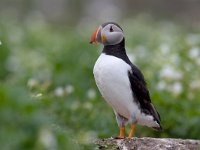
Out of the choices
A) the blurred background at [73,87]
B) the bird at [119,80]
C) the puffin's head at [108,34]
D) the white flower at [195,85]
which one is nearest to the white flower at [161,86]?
the blurred background at [73,87]

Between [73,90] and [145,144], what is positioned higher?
[73,90]

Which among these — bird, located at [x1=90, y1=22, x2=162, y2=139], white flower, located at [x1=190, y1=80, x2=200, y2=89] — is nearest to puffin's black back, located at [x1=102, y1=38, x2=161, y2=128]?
bird, located at [x1=90, y1=22, x2=162, y2=139]

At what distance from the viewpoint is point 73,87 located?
12188 millimetres

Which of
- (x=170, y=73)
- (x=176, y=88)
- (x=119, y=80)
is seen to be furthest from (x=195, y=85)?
(x=119, y=80)

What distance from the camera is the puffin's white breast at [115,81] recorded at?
727 cm

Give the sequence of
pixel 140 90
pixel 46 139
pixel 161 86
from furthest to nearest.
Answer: pixel 161 86, pixel 140 90, pixel 46 139

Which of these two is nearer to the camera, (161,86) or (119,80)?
(119,80)

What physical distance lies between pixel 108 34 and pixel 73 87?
15.3ft

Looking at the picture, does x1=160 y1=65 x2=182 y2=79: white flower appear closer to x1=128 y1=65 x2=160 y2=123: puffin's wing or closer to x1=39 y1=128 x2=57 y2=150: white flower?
x1=128 y1=65 x2=160 y2=123: puffin's wing

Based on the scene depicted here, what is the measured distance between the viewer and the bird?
7.30m

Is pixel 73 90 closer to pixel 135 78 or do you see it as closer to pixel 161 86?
pixel 161 86

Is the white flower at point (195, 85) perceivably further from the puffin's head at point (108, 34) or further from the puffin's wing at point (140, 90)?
the puffin's head at point (108, 34)

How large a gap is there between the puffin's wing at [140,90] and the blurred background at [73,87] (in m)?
0.67

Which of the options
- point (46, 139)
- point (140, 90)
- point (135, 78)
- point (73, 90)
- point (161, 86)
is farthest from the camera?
point (73, 90)
